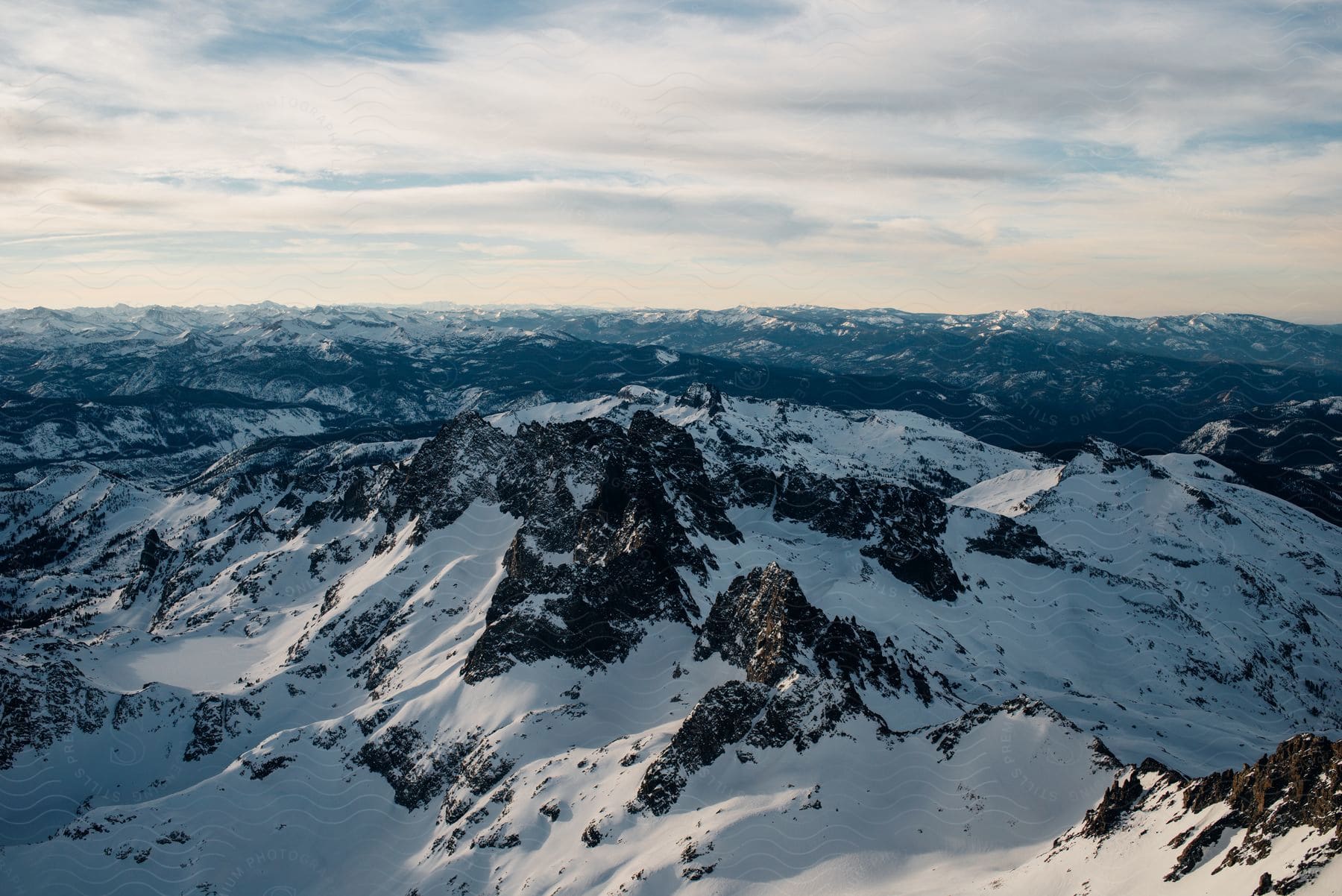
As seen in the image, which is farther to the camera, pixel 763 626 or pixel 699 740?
pixel 763 626

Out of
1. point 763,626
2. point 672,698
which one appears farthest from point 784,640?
point 672,698

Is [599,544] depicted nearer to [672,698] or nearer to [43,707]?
[672,698]

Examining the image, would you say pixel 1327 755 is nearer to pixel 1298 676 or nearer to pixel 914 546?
pixel 914 546

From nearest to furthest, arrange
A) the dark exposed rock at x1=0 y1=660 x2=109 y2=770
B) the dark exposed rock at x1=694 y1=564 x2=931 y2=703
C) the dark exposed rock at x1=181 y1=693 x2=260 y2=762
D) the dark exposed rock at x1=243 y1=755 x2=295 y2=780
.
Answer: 1. the dark exposed rock at x1=694 y1=564 x2=931 y2=703
2. the dark exposed rock at x1=243 y1=755 x2=295 y2=780
3. the dark exposed rock at x1=0 y1=660 x2=109 y2=770
4. the dark exposed rock at x1=181 y1=693 x2=260 y2=762

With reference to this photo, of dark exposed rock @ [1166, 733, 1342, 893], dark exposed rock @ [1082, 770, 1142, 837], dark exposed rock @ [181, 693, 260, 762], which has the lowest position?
dark exposed rock @ [181, 693, 260, 762]

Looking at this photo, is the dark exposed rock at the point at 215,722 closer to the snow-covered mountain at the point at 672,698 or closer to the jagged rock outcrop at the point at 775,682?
the snow-covered mountain at the point at 672,698

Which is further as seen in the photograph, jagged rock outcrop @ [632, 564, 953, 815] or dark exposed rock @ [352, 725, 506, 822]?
dark exposed rock @ [352, 725, 506, 822]

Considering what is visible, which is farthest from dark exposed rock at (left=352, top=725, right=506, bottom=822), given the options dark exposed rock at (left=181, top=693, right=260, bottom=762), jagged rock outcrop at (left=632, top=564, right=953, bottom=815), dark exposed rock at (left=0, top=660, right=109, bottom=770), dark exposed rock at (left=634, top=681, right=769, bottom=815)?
dark exposed rock at (left=0, top=660, right=109, bottom=770)

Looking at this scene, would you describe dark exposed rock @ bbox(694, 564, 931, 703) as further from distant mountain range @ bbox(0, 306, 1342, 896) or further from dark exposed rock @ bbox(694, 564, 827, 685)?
distant mountain range @ bbox(0, 306, 1342, 896)
